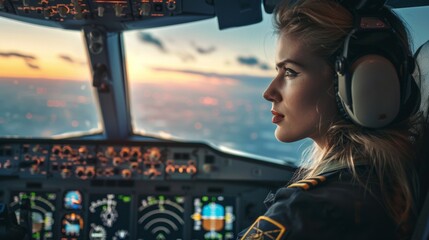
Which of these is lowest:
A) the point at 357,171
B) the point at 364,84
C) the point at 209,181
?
the point at 209,181

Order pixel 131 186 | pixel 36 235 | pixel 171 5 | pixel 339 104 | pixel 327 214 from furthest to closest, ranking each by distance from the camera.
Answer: pixel 131 186 < pixel 36 235 < pixel 171 5 < pixel 339 104 < pixel 327 214

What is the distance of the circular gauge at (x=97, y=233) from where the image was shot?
12.3ft

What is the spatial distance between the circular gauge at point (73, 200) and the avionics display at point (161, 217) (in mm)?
447

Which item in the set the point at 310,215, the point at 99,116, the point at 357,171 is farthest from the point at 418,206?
the point at 99,116

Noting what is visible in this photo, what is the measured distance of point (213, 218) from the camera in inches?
149

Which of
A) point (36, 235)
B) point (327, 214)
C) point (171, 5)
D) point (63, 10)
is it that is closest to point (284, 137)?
point (327, 214)

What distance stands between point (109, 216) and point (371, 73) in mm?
3072

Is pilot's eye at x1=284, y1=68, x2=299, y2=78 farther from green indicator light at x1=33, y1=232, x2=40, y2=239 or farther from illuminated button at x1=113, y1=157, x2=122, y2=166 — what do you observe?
green indicator light at x1=33, y1=232, x2=40, y2=239

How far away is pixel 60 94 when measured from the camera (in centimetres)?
423

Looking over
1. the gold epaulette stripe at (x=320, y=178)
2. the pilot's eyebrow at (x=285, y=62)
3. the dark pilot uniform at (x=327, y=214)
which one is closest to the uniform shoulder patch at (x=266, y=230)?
the dark pilot uniform at (x=327, y=214)

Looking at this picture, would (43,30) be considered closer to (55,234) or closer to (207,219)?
(55,234)

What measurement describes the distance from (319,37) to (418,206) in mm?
406

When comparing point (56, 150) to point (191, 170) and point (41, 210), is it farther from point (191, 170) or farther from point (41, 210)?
point (191, 170)

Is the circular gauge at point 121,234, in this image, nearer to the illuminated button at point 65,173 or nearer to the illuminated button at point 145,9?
the illuminated button at point 65,173
